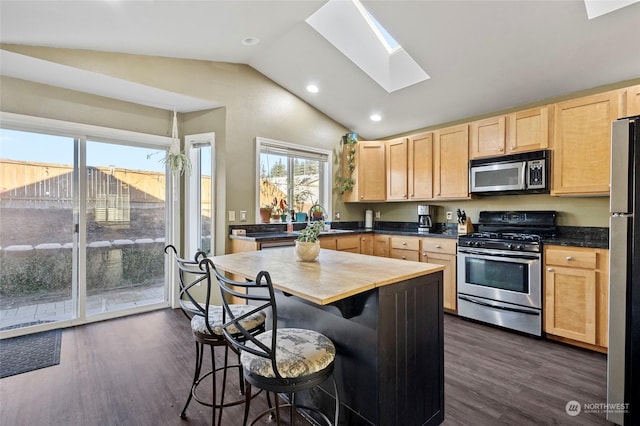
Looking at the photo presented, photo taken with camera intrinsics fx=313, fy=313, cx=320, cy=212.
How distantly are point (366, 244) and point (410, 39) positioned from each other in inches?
103

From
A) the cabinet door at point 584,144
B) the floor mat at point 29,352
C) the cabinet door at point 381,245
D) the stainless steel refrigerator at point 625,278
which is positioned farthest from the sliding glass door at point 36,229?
the cabinet door at point 584,144

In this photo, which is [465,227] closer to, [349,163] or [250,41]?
[349,163]

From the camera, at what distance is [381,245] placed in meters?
4.46

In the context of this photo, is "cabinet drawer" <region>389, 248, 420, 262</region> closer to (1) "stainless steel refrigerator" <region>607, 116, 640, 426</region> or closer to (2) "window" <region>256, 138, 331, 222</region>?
(2) "window" <region>256, 138, 331, 222</region>

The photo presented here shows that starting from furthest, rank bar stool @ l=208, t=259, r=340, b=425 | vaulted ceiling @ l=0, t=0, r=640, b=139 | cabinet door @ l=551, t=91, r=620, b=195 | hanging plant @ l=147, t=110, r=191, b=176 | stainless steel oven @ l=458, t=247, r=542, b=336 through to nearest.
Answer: hanging plant @ l=147, t=110, r=191, b=176, stainless steel oven @ l=458, t=247, r=542, b=336, cabinet door @ l=551, t=91, r=620, b=195, vaulted ceiling @ l=0, t=0, r=640, b=139, bar stool @ l=208, t=259, r=340, b=425

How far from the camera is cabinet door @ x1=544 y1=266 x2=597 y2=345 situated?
275 centimetres

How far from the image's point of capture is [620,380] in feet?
5.93

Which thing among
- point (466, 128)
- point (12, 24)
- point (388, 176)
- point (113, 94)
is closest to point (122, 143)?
point (113, 94)

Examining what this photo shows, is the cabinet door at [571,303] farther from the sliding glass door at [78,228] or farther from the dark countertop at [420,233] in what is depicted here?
the sliding glass door at [78,228]

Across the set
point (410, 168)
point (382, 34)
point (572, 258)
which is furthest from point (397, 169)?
point (572, 258)

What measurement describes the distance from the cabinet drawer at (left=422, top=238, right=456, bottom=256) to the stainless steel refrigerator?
1876 millimetres

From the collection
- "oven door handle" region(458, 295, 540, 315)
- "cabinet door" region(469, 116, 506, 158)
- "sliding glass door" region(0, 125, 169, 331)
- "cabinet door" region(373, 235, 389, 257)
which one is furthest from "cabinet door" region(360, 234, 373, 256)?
"sliding glass door" region(0, 125, 169, 331)

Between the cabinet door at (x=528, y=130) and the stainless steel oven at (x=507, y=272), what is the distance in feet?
2.56

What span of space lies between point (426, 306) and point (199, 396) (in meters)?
1.65
